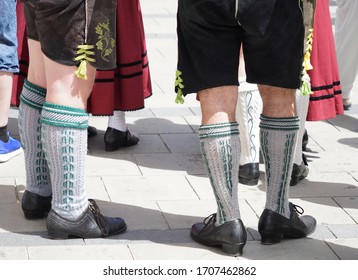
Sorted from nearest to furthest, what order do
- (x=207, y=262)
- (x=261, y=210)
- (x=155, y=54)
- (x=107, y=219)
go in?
(x=207, y=262) < (x=107, y=219) < (x=261, y=210) < (x=155, y=54)

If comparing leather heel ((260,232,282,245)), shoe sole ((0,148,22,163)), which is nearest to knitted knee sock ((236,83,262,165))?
leather heel ((260,232,282,245))

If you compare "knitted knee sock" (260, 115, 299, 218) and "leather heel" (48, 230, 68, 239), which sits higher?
"knitted knee sock" (260, 115, 299, 218)

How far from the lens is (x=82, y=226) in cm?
409

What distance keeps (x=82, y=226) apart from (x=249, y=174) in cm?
117

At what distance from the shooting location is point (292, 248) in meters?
4.07

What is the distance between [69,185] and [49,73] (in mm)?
493

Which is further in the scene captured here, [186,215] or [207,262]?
[186,215]

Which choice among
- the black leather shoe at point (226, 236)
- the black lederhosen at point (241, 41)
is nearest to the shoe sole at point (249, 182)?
the black leather shoe at point (226, 236)

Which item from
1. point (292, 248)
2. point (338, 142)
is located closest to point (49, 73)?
point (292, 248)

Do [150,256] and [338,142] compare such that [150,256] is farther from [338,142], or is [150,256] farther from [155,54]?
[155,54]

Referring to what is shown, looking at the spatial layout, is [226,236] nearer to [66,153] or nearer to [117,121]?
[66,153]

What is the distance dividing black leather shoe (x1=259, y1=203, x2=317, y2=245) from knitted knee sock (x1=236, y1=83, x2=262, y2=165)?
861 millimetres

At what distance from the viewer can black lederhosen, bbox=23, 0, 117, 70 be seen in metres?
3.79

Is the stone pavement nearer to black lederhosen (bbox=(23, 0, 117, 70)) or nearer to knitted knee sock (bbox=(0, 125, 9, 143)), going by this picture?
knitted knee sock (bbox=(0, 125, 9, 143))
